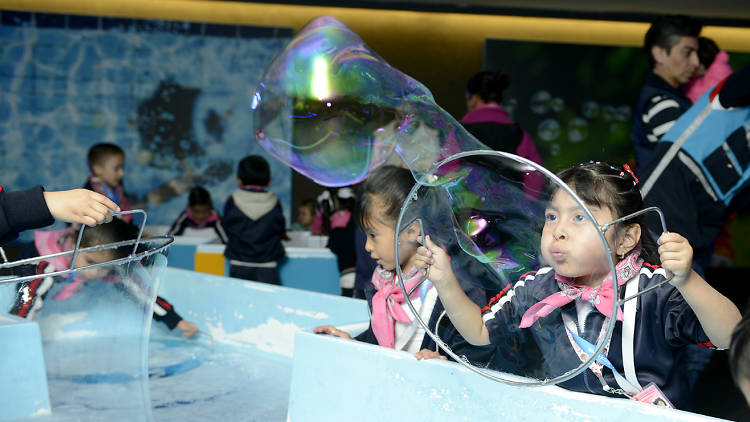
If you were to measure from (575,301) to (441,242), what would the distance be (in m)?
0.28

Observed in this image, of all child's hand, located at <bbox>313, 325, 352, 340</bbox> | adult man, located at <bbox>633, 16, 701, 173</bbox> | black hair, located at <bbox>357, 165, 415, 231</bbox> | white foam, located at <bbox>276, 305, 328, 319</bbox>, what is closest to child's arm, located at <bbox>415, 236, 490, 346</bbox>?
black hair, located at <bbox>357, 165, 415, 231</bbox>

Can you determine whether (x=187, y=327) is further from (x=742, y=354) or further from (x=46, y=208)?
(x=742, y=354)

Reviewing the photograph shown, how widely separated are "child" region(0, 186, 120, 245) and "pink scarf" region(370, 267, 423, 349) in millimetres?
686

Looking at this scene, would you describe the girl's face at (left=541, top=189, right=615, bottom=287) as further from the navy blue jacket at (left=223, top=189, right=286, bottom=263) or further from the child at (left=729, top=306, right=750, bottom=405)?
the navy blue jacket at (left=223, top=189, right=286, bottom=263)

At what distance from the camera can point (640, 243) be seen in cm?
127

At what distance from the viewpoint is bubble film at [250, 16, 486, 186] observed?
6.64 feet

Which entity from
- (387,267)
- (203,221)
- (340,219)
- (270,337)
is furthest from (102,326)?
(203,221)

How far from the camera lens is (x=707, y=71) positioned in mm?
2830

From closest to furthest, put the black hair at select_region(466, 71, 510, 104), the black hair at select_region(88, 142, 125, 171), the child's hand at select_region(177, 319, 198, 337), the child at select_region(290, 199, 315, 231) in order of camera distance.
Result: the child's hand at select_region(177, 319, 198, 337) < the black hair at select_region(466, 71, 510, 104) < the black hair at select_region(88, 142, 125, 171) < the child at select_region(290, 199, 315, 231)

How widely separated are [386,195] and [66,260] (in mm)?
817

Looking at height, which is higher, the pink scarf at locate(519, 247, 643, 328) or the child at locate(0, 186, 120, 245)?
the child at locate(0, 186, 120, 245)

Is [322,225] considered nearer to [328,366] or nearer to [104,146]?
[104,146]

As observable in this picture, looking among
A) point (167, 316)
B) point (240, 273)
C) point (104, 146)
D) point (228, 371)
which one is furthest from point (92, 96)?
point (228, 371)

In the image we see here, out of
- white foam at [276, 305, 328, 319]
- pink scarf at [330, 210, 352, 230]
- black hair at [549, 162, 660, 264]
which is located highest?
black hair at [549, 162, 660, 264]
